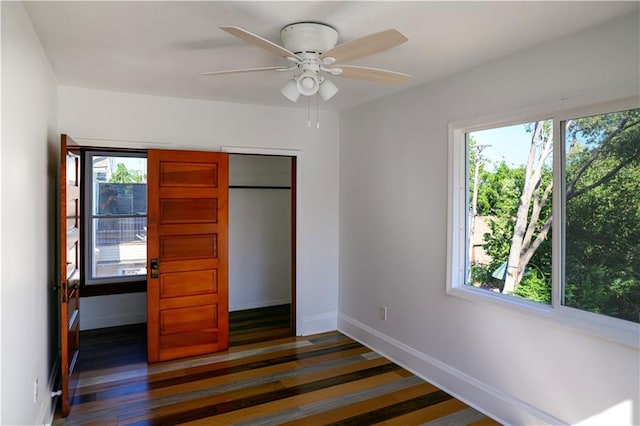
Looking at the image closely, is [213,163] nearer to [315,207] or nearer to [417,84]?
[315,207]

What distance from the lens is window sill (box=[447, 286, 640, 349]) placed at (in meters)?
2.22

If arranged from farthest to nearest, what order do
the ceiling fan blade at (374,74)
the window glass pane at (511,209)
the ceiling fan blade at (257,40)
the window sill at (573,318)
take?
the window glass pane at (511,209), the ceiling fan blade at (374,74), the window sill at (573,318), the ceiling fan blade at (257,40)

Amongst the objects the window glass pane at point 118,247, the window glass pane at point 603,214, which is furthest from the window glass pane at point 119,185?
the window glass pane at point 603,214

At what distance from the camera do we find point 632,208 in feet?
7.43

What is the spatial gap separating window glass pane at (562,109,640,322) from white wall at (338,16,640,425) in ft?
0.68

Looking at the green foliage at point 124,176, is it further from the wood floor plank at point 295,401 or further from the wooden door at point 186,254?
the wood floor plank at point 295,401

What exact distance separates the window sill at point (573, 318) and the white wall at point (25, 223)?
2.85 meters

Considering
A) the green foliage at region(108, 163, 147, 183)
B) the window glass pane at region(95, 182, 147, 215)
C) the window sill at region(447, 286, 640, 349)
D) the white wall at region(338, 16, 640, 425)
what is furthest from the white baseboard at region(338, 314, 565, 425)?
the green foliage at region(108, 163, 147, 183)

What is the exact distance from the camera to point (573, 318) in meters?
2.48

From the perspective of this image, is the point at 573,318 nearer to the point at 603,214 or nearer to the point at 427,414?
the point at 603,214

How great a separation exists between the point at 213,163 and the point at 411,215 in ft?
6.45

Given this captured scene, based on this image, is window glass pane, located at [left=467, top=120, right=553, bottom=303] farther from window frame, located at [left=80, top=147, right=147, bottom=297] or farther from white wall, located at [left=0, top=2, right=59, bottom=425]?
window frame, located at [left=80, top=147, right=147, bottom=297]

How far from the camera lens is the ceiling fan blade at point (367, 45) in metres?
1.87

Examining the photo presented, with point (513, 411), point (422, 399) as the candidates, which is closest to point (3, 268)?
point (422, 399)
